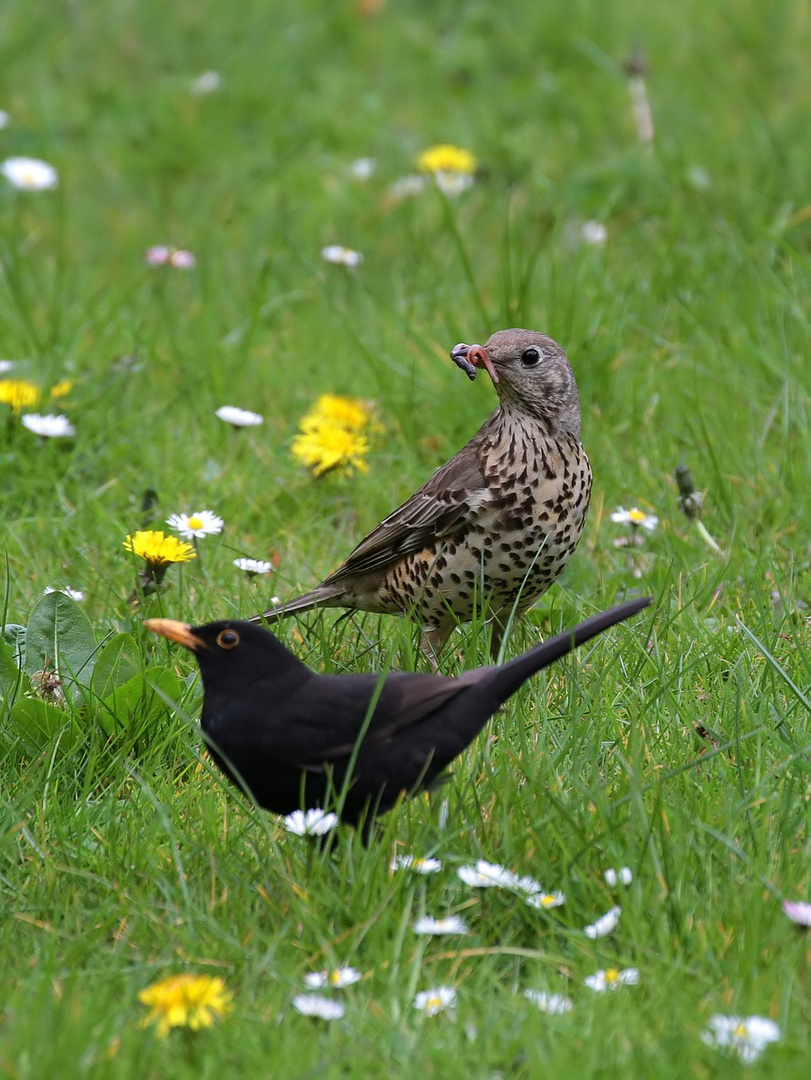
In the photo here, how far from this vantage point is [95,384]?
20.9 feet

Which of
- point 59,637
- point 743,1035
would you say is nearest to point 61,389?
point 59,637

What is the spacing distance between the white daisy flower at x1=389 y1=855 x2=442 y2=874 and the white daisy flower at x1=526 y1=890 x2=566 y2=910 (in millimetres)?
209

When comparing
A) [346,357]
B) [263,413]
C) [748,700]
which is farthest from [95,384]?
[748,700]

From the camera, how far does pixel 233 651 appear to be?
355 cm

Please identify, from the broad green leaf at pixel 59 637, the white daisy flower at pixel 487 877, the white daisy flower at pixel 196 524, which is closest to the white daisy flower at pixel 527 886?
the white daisy flower at pixel 487 877

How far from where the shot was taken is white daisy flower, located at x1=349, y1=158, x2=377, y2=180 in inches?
328

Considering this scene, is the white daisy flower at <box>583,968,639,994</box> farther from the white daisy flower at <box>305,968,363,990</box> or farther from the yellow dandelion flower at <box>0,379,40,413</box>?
the yellow dandelion flower at <box>0,379,40,413</box>

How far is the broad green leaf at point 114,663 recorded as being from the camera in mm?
4219

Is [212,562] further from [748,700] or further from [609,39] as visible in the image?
[609,39]

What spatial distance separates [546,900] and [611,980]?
0.27 metres

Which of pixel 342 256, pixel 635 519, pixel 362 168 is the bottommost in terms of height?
→ pixel 635 519

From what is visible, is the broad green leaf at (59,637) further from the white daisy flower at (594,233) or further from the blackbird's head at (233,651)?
the white daisy flower at (594,233)

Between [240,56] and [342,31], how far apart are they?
786 mm

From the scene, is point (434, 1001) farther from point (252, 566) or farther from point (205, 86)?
point (205, 86)
